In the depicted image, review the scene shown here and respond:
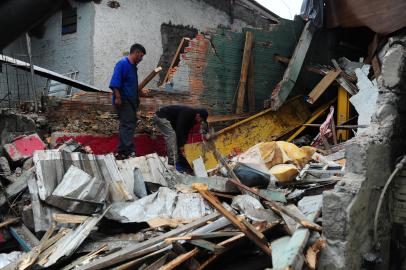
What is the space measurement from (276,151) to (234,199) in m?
2.19

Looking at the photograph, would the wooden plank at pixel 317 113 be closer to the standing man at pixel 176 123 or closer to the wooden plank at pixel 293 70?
the wooden plank at pixel 293 70

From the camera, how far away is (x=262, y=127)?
984 cm

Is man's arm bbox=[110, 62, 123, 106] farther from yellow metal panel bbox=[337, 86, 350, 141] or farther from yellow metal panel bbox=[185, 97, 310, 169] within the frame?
yellow metal panel bbox=[337, 86, 350, 141]

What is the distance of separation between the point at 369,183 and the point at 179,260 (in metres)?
1.65

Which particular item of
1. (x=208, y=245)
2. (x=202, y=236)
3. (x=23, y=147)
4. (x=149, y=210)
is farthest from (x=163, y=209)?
(x=23, y=147)

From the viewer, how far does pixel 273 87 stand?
1064 centimetres

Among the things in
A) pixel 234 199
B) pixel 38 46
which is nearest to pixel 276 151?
pixel 234 199

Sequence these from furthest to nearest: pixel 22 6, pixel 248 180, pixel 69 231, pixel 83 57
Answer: pixel 83 57
pixel 248 180
pixel 69 231
pixel 22 6

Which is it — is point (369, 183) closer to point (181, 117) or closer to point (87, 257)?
point (87, 257)

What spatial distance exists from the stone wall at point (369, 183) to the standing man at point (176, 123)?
162 inches

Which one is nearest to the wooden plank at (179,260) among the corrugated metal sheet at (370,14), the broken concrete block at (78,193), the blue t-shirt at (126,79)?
the broken concrete block at (78,193)

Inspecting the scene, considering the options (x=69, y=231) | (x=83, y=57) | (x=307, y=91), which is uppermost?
(x=83, y=57)

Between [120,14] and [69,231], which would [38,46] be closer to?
[120,14]

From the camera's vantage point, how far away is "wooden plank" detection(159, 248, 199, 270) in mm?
3188
